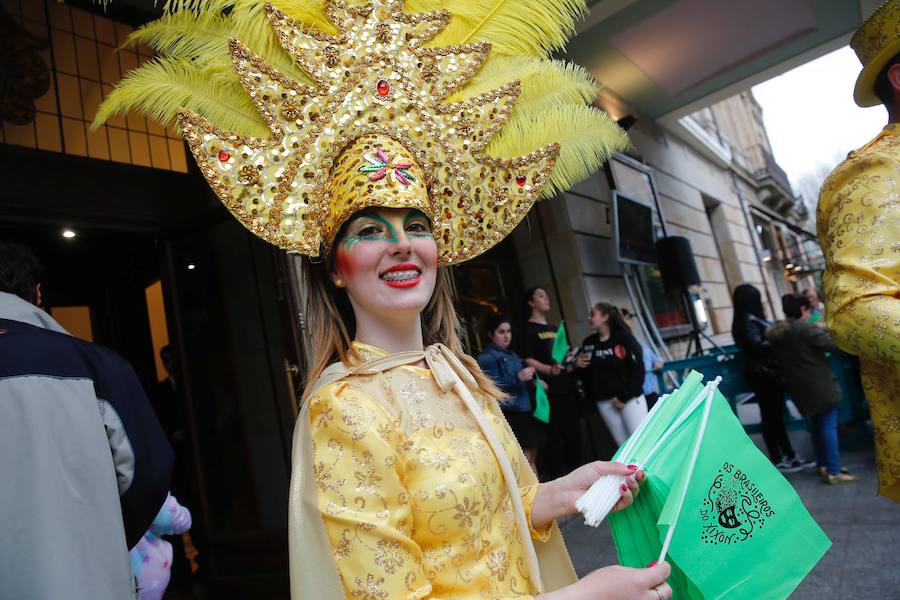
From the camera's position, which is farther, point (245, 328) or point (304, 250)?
point (245, 328)

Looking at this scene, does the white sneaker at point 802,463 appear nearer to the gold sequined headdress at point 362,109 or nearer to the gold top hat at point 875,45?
the gold top hat at point 875,45

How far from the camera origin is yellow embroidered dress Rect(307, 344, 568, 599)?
3.42 ft

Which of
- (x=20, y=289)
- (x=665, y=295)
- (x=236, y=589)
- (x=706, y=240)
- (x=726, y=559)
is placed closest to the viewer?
(x=726, y=559)

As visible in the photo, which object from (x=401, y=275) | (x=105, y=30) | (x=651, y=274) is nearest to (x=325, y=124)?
(x=401, y=275)

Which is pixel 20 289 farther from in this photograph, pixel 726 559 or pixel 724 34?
pixel 724 34

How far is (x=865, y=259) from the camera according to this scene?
1658mm

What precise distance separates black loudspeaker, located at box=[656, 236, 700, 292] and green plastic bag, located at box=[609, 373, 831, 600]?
8.41 meters

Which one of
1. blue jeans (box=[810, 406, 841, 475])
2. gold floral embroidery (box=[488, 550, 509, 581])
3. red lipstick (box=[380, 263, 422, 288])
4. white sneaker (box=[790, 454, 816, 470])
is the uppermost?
red lipstick (box=[380, 263, 422, 288])

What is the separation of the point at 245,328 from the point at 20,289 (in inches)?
95.3

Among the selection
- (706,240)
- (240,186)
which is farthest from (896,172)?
(706,240)

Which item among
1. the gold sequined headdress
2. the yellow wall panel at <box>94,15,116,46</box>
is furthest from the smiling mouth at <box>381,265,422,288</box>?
the yellow wall panel at <box>94,15,116,46</box>

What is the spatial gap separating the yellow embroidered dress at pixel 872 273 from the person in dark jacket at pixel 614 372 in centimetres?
352

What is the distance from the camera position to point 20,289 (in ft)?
6.56

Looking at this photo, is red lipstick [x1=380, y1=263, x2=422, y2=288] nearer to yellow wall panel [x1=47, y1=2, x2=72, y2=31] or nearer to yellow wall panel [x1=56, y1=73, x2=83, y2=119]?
yellow wall panel [x1=56, y1=73, x2=83, y2=119]
